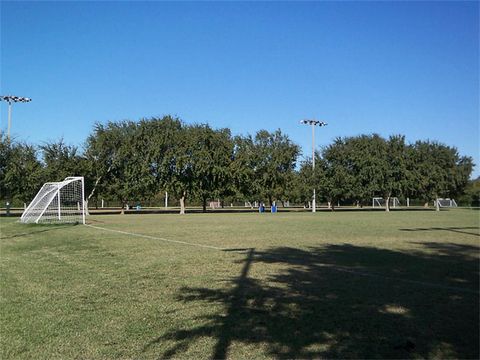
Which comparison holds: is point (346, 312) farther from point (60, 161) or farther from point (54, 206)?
point (60, 161)

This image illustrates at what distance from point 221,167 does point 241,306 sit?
52.2 m

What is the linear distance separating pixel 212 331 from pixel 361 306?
2.23m

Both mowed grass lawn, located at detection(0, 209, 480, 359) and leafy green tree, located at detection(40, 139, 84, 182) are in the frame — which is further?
leafy green tree, located at detection(40, 139, 84, 182)

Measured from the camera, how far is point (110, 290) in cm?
809

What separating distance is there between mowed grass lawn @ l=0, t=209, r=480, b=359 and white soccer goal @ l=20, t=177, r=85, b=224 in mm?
20330

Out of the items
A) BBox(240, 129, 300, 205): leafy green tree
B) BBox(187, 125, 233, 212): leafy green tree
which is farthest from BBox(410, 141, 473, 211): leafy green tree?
BBox(187, 125, 233, 212): leafy green tree

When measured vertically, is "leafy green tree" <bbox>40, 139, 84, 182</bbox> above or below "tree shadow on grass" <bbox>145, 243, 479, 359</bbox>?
above

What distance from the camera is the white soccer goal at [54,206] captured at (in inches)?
1261

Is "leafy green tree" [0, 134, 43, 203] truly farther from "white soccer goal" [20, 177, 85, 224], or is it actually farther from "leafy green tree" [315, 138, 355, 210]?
"leafy green tree" [315, 138, 355, 210]

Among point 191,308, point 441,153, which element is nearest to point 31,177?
point 191,308

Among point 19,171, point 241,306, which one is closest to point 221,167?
point 19,171

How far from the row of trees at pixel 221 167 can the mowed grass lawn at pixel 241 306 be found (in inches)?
1667

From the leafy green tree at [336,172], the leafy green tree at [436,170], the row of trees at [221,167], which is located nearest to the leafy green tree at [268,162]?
the row of trees at [221,167]

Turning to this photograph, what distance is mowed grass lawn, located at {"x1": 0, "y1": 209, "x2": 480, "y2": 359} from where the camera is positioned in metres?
5.06
